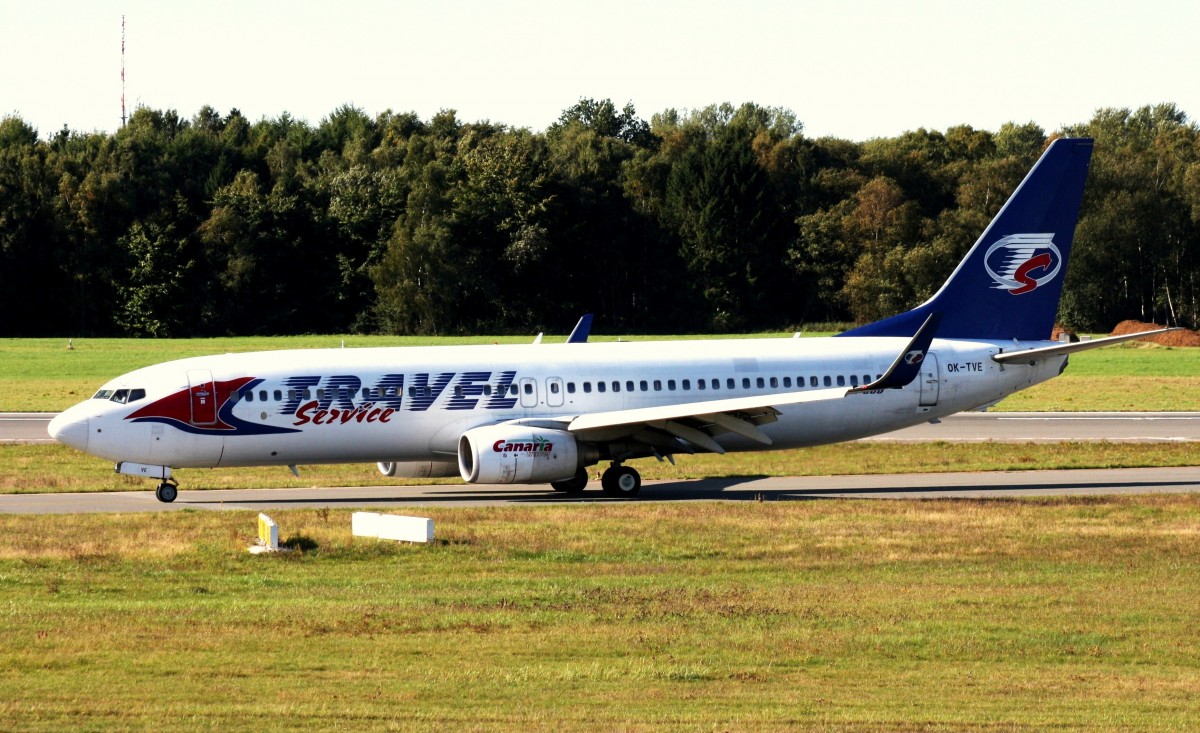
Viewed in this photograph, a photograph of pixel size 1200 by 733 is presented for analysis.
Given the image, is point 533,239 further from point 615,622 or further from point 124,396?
point 615,622

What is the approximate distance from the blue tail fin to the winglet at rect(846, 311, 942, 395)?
5.98m

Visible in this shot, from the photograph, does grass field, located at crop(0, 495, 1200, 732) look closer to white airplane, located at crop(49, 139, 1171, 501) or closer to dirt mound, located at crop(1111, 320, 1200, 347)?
white airplane, located at crop(49, 139, 1171, 501)

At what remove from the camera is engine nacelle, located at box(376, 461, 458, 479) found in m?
35.8

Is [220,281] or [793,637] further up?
[220,281]

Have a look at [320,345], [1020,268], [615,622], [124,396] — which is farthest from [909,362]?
[320,345]

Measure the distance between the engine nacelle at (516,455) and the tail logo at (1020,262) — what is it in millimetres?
12585

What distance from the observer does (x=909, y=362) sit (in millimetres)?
32531

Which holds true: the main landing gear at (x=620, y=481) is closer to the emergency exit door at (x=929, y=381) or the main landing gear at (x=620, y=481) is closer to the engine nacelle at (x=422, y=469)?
the engine nacelle at (x=422, y=469)

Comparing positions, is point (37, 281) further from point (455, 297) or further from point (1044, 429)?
point (1044, 429)

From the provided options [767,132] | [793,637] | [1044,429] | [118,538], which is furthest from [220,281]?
[793,637]

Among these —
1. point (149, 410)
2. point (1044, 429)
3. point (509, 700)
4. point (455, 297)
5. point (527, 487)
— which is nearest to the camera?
point (509, 700)

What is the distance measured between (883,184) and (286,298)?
46022mm

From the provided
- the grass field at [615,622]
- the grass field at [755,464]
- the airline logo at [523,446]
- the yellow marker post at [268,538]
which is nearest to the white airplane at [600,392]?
the airline logo at [523,446]

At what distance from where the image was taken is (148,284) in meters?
113
